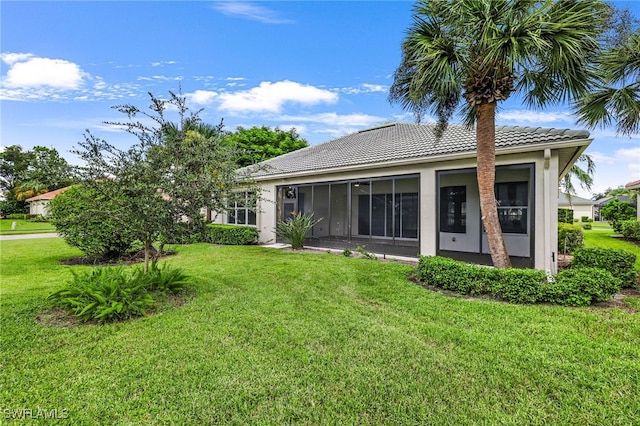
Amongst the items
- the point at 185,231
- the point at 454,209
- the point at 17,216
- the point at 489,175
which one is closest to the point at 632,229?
the point at 454,209

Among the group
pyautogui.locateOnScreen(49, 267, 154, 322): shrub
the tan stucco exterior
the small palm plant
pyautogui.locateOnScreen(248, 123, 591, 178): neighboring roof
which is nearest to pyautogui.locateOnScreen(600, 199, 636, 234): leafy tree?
pyautogui.locateOnScreen(248, 123, 591, 178): neighboring roof

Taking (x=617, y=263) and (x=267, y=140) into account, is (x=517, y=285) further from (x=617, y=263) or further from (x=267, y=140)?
(x=267, y=140)

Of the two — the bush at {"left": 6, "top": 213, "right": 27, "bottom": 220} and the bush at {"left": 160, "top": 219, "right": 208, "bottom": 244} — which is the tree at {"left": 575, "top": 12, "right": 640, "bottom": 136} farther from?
the bush at {"left": 6, "top": 213, "right": 27, "bottom": 220}

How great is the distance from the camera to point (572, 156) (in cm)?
829

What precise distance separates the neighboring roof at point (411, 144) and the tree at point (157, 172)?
1.25 meters

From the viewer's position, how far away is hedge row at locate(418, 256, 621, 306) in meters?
5.14

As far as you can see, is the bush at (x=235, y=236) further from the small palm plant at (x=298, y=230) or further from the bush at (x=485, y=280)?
the bush at (x=485, y=280)

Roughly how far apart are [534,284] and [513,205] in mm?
5453

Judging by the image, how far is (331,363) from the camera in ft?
10.7

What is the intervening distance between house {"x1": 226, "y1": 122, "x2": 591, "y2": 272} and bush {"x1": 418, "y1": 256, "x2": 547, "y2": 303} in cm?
245

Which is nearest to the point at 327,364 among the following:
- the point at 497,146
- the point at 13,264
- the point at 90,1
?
the point at 497,146

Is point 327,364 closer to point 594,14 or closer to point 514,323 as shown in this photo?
point 514,323

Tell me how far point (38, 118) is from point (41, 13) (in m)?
5.68

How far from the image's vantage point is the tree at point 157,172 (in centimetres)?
498
